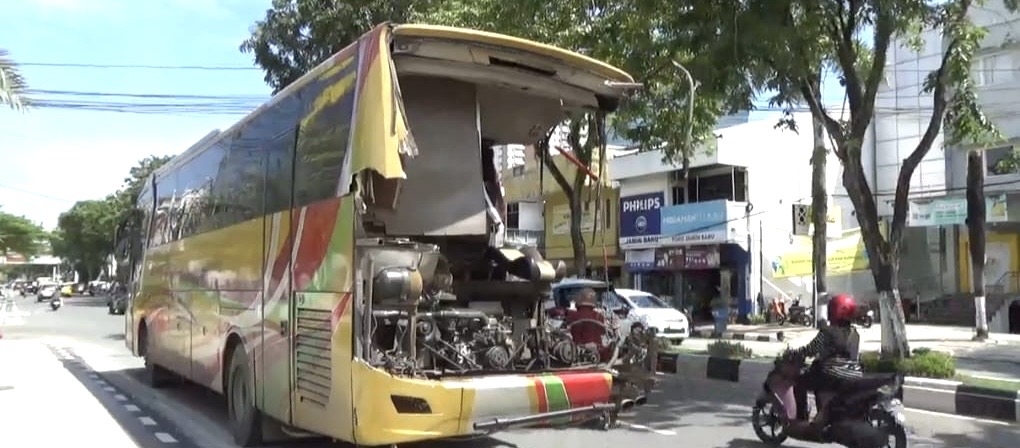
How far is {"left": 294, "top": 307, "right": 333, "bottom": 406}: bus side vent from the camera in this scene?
6.43 m

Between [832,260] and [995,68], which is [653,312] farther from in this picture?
[995,68]

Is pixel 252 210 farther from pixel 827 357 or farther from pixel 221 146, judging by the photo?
pixel 827 357

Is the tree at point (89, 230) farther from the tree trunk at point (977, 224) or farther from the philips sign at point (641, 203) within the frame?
the tree trunk at point (977, 224)

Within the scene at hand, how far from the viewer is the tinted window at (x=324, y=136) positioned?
252 inches

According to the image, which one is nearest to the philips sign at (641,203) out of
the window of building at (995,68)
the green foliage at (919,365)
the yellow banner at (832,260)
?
the yellow banner at (832,260)

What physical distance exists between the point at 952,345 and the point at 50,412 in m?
17.5

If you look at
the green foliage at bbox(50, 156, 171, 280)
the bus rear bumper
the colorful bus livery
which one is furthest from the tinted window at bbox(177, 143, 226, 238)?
the green foliage at bbox(50, 156, 171, 280)

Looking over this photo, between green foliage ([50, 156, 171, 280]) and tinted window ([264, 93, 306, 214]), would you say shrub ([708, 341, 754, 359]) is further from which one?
green foliage ([50, 156, 171, 280])

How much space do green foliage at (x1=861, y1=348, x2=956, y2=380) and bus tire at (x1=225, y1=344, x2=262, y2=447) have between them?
720 centimetres

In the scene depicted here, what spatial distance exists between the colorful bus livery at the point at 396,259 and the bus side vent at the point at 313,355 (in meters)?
0.02

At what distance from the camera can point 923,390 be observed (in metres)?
10.7

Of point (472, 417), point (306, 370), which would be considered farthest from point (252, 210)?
point (472, 417)

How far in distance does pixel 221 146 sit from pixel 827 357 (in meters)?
6.22

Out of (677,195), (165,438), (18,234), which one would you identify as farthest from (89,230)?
(165,438)
